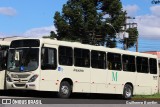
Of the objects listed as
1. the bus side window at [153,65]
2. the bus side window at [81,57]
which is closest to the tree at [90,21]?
the bus side window at [153,65]

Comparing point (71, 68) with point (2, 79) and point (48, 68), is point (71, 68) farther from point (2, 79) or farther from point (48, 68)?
point (2, 79)

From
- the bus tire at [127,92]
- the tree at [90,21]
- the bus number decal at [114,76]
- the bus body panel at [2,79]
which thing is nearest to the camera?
the bus body panel at [2,79]

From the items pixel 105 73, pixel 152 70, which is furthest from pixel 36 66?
pixel 152 70

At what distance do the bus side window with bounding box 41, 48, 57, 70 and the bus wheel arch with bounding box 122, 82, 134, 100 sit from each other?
21.9ft

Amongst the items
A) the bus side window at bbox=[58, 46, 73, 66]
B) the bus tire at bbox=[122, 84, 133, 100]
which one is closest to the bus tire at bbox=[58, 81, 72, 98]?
the bus side window at bbox=[58, 46, 73, 66]

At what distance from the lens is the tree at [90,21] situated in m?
55.8

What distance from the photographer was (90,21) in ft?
182

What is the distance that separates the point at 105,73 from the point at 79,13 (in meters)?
33.5

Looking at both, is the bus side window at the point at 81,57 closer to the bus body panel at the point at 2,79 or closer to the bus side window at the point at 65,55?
the bus side window at the point at 65,55

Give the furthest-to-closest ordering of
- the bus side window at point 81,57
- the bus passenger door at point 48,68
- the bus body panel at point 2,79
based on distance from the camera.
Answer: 1. the bus side window at point 81,57
2. the bus body panel at point 2,79
3. the bus passenger door at point 48,68

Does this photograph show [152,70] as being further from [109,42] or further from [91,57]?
[109,42]

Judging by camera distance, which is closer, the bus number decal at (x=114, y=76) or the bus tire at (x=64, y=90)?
the bus tire at (x=64, y=90)

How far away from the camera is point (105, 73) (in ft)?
77.5

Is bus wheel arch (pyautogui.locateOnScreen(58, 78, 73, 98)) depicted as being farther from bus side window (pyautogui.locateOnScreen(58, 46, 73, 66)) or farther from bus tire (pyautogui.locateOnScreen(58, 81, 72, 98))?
bus side window (pyautogui.locateOnScreen(58, 46, 73, 66))
